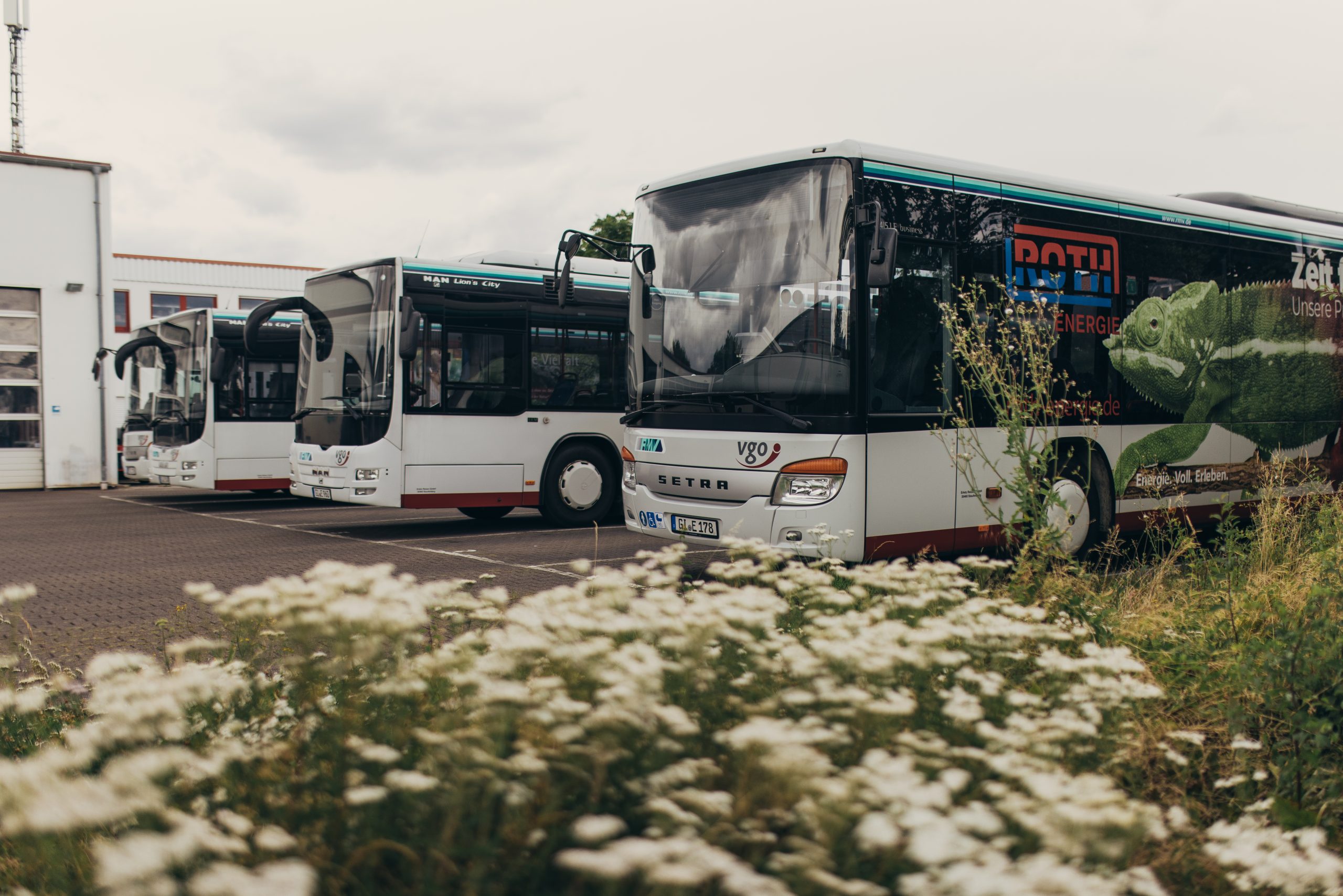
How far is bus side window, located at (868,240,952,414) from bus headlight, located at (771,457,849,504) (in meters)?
0.52

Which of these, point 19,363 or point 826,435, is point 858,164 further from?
point 19,363

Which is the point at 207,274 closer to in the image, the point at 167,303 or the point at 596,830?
the point at 167,303

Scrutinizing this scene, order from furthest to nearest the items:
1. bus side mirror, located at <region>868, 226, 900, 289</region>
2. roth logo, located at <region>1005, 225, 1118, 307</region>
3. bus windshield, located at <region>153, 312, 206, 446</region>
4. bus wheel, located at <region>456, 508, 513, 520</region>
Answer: bus windshield, located at <region>153, 312, 206, 446</region> < bus wheel, located at <region>456, 508, 513, 520</region> < roth logo, located at <region>1005, 225, 1118, 307</region> < bus side mirror, located at <region>868, 226, 900, 289</region>

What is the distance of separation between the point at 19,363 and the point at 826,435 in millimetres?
23208

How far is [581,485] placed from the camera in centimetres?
1337

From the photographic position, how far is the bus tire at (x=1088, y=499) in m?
8.59

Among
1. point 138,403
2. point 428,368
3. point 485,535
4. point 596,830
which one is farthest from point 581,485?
point 596,830

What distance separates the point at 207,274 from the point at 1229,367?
52.2 m

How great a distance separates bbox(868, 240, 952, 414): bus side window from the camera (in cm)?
745

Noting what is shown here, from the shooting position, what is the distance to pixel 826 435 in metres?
7.32

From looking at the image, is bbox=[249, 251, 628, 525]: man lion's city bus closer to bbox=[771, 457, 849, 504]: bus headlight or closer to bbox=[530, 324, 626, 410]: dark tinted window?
bbox=[530, 324, 626, 410]: dark tinted window

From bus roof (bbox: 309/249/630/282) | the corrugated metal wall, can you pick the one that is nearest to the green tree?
the corrugated metal wall

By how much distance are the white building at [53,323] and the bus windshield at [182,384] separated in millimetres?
7263

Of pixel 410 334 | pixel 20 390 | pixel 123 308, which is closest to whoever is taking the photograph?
pixel 410 334
